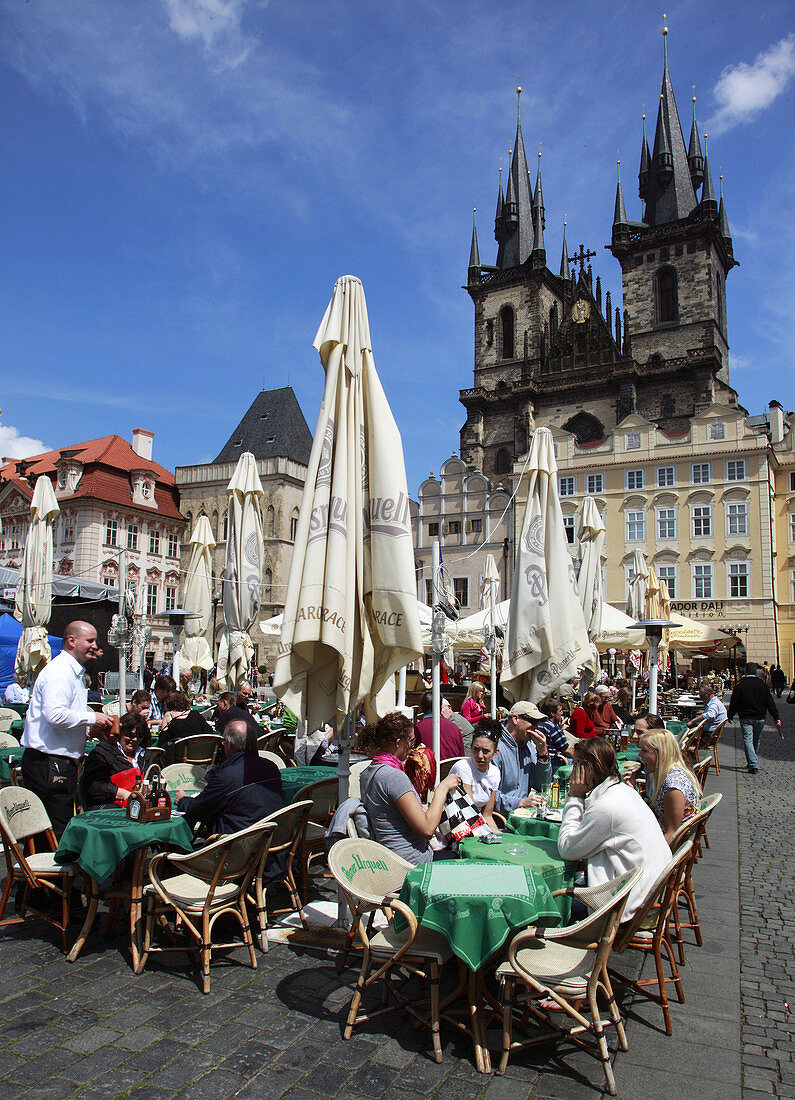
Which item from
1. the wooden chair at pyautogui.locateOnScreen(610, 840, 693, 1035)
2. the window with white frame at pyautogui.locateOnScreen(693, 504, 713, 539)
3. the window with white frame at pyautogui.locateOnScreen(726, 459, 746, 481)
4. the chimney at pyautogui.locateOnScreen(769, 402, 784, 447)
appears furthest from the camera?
the chimney at pyautogui.locateOnScreen(769, 402, 784, 447)

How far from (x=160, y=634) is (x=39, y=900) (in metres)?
38.8

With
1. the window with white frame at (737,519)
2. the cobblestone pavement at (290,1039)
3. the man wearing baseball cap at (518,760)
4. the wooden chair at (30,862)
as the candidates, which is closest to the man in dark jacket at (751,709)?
the man wearing baseball cap at (518,760)

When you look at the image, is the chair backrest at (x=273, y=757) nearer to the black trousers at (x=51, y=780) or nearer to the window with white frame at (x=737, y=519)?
the black trousers at (x=51, y=780)

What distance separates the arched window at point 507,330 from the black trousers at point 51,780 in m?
51.3

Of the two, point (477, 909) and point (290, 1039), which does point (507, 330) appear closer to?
point (477, 909)

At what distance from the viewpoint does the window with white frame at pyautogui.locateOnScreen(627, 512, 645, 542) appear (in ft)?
134

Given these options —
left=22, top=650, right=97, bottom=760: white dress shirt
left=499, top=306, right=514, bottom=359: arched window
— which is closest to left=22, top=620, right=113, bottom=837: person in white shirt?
left=22, top=650, right=97, bottom=760: white dress shirt

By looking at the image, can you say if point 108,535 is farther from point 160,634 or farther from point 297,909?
point 297,909

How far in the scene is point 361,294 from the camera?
494 cm

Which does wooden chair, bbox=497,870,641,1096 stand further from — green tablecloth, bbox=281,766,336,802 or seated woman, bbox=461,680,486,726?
seated woman, bbox=461,680,486,726

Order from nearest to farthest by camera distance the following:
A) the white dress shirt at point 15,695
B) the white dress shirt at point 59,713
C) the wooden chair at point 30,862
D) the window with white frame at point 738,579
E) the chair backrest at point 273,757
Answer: the wooden chair at point 30,862
the white dress shirt at point 59,713
the chair backrest at point 273,757
the white dress shirt at point 15,695
the window with white frame at point 738,579

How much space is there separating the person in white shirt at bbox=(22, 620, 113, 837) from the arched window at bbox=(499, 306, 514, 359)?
51.2 metres

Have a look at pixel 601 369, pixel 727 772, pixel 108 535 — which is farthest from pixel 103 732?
pixel 601 369

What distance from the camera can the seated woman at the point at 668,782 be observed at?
15.0 ft
